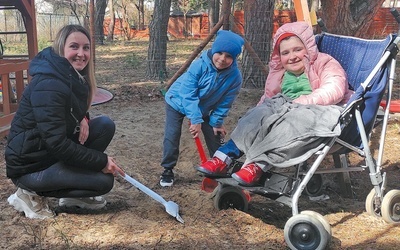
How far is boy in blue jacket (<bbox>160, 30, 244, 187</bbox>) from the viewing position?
3.24 m

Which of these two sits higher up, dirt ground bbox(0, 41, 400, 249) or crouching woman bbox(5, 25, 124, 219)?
crouching woman bbox(5, 25, 124, 219)

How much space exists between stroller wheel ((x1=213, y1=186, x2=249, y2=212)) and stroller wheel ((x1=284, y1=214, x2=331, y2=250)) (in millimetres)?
600

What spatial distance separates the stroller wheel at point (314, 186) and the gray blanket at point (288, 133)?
0.97m

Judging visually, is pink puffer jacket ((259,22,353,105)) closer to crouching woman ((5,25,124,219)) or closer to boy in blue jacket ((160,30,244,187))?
boy in blue jacket ((160,30,244,187))

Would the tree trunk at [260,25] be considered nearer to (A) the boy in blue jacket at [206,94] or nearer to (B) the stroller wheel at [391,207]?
(A) the boy in blue jacket at [206,94]

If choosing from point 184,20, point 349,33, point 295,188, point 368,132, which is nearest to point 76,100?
point 295,188

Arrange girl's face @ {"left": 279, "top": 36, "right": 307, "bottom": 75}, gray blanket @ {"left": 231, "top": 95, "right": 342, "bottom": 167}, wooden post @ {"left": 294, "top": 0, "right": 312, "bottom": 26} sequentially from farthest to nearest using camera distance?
wooden post @ {"left": 294, "top": 0, "right": 312, "bottom": 26}, girl's face @ {"left": 279, "top": 36, "right": 307, "bottom": 75}, gray blanket @ {"left": 231, "top": 95, "right": 342, "bottom": 167}

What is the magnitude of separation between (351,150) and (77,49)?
71.6 inches

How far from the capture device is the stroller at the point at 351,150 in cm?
241

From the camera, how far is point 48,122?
2.46 m

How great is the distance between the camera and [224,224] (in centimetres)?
278

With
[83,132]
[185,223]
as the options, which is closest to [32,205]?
[83,132]

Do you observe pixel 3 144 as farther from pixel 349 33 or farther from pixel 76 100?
pixel 349 33

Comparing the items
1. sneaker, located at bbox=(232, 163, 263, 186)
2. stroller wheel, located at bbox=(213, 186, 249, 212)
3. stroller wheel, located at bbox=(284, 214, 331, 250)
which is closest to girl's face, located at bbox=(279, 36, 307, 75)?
sneaker, located at bbox=(232, 163, 263, 186)
